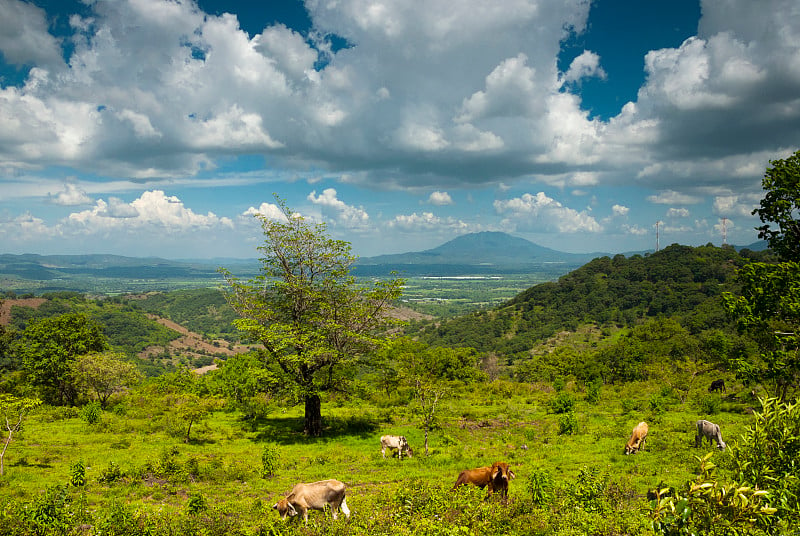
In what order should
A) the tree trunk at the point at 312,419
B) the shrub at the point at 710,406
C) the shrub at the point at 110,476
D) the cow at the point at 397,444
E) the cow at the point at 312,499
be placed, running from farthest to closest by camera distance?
Answer: the shrub at the point at 710,406, the tree trunk at the point at 312,419, the cow at the point at 397,444, the shrub at the point at 110,476, the cow at the point at 312,499

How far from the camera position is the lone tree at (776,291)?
15.6m

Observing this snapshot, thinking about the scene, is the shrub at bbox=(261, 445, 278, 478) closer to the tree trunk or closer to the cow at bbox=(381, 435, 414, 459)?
the cow at bbox=(381, 435, 414, 459)

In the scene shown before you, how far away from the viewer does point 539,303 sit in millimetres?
170125

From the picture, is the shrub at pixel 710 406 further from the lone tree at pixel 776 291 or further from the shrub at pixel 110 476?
the shrub at pixel 110 476

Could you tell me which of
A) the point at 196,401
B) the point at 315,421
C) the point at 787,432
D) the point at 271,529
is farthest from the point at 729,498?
the point at 196,401

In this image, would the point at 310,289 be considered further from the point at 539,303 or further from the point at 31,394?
the point at 539,303

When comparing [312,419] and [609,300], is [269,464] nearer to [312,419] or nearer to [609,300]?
[312,419]

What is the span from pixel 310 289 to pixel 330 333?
9.88ft

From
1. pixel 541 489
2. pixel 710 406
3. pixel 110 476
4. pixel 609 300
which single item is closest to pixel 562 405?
pixel 710 406

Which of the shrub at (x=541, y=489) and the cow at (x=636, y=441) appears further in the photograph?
the cow at (x=636, y=441)

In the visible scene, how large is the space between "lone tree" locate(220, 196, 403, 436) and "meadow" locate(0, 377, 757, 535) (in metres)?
4.05

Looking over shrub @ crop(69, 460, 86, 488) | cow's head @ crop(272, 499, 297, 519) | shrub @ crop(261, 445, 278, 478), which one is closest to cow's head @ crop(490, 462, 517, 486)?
cow's head @ crop(272, 499, 297, 519)

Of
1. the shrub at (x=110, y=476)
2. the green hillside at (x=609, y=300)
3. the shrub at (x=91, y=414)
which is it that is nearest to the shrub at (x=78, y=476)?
the shrub at (x=110, y=476)

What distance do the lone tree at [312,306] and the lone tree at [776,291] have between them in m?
16.6
